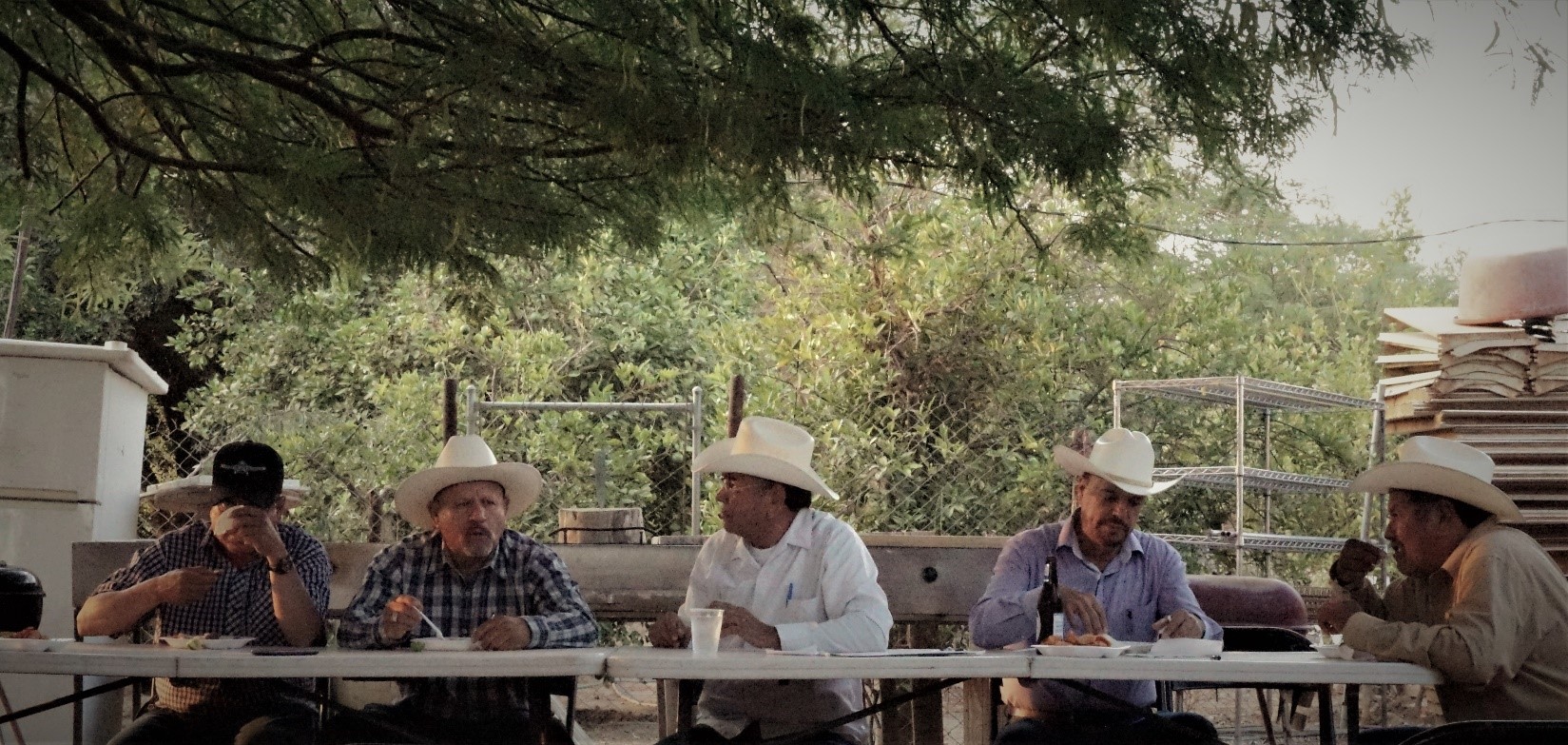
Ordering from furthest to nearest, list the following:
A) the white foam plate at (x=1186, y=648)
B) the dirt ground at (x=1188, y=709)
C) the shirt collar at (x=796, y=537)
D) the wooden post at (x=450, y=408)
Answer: the dirt ground at (x=1188, y=709) → the wooden post at (x=450, y=408) → the shirt collar at (x=796, y=537) → the white foam plate at (x=1186, y=648)

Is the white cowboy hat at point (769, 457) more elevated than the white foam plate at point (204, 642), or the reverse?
the white cowboy hat at point (769, 457)

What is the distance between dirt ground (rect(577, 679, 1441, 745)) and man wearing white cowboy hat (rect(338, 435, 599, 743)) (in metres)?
3.88

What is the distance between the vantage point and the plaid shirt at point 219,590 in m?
4.50

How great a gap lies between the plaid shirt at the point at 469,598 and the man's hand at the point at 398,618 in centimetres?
21

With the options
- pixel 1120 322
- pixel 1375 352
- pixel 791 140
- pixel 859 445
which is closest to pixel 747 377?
pixel 859 445

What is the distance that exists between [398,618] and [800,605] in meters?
1.09

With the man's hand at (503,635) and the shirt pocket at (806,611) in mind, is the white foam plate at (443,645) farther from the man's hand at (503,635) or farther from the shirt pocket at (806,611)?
the shirt pocket at (806,611)

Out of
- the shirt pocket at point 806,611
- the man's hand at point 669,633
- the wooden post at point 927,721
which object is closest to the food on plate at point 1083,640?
the shirt pocket at point 806,611

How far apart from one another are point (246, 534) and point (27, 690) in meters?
2.99

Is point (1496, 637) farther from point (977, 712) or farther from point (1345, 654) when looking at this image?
point (977, 712)

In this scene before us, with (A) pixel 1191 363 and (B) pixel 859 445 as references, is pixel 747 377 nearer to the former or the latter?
(B) pixel 859 445

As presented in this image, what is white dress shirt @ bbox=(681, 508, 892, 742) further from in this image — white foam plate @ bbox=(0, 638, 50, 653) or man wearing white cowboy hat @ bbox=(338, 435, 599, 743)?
white foam plate @ bbox=(0, 638, 50, 653)

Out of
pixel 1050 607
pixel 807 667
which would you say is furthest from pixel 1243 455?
pixel 807 667

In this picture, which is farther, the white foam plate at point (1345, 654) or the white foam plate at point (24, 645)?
the white foam plate at point (1345, 654)
